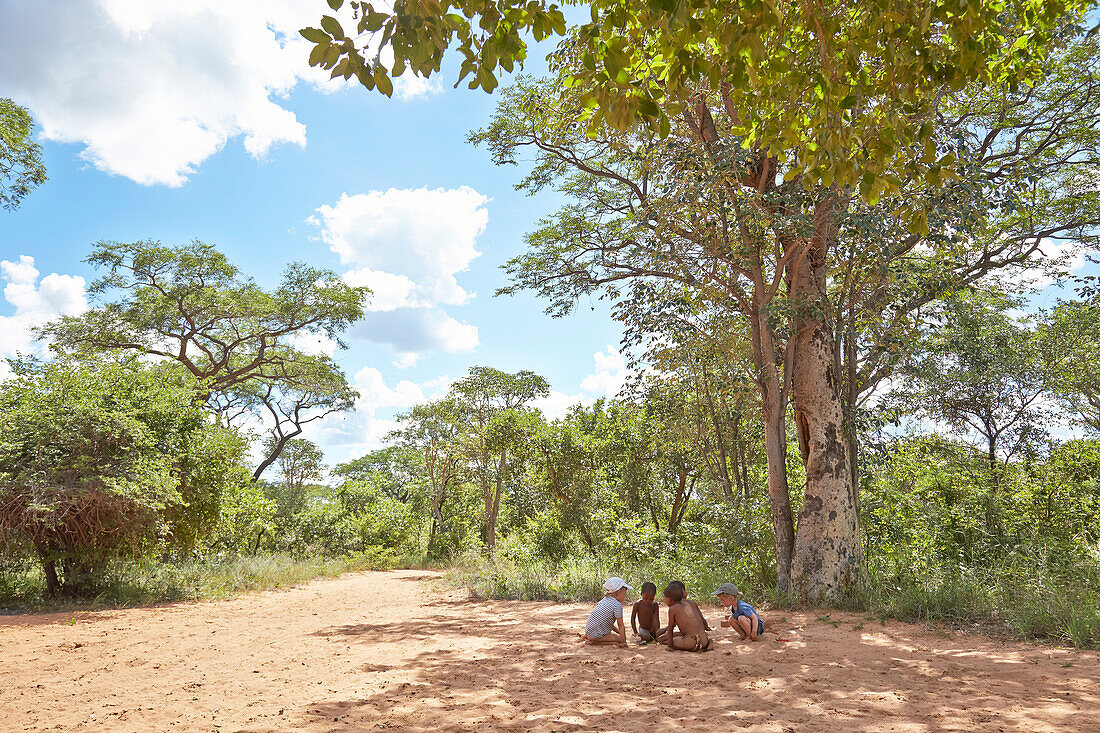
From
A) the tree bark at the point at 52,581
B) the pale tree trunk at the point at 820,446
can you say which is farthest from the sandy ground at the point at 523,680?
the tree bark at the point at 52,581

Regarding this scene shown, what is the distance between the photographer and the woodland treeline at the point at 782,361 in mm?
3736

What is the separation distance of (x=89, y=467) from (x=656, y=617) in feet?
29.0

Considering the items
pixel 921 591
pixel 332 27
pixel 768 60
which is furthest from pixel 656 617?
pixel 332 27

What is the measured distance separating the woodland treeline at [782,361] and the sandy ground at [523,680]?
1.65 metres

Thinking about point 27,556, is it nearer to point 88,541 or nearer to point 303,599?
point 88,541

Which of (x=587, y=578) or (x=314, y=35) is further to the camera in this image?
(x=587, y=578)

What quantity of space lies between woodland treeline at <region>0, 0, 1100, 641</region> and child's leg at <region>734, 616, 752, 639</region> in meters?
2.25

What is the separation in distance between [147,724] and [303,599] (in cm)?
852

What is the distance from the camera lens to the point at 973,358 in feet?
43.6

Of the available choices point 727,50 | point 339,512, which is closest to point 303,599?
point 727,50

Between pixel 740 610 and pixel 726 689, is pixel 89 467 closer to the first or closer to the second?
pixel 740 610

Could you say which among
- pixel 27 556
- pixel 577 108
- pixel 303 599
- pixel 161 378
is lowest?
pixel 303 599

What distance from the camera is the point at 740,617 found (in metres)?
6.40

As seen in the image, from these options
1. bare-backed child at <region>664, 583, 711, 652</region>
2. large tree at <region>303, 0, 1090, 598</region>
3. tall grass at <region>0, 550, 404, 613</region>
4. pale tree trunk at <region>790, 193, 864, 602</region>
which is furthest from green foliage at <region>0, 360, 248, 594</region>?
pale tree trunk at <region>790, 193, 864, 602</region>
